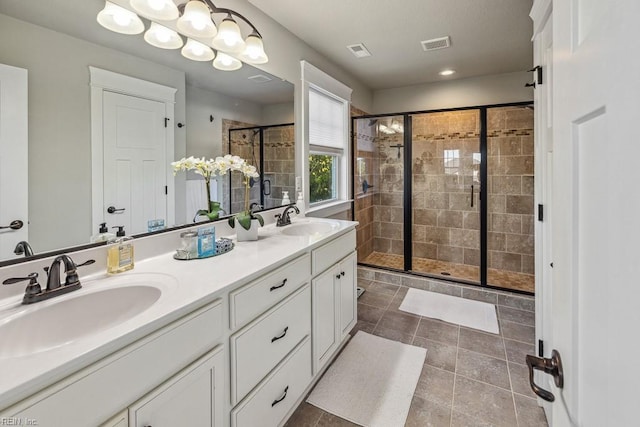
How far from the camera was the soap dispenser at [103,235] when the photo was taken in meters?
1.29

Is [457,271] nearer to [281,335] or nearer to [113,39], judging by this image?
[281,335]

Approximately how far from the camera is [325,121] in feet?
10.4

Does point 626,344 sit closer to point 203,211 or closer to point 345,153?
point 203,211

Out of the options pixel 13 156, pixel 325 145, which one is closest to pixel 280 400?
pixel 13 156

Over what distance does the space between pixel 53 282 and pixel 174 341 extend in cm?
51

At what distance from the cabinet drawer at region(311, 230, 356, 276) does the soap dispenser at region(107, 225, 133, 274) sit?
0.89 m

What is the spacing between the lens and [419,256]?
4.19 m

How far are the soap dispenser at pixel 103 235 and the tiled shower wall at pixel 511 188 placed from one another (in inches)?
141

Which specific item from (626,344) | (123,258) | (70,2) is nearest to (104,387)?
(123,258)

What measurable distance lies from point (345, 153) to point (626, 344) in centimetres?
335

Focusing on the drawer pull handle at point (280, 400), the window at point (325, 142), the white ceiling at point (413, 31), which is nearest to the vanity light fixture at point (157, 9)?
the white ceiling at point (413, 31)

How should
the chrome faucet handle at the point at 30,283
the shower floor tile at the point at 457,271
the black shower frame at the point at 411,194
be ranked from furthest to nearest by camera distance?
the shower floor tile at the point at 457,271, the black shower frame at the point at 411,194, the chrome faucet handle at the point at 30,283

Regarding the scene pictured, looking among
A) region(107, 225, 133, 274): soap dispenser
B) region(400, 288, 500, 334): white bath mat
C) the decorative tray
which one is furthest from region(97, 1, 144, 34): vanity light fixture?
region(400, 288, 500, 334): white bath mat

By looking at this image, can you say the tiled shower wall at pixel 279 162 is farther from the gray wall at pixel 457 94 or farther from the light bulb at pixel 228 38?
the gray wall at pixel 457 94
